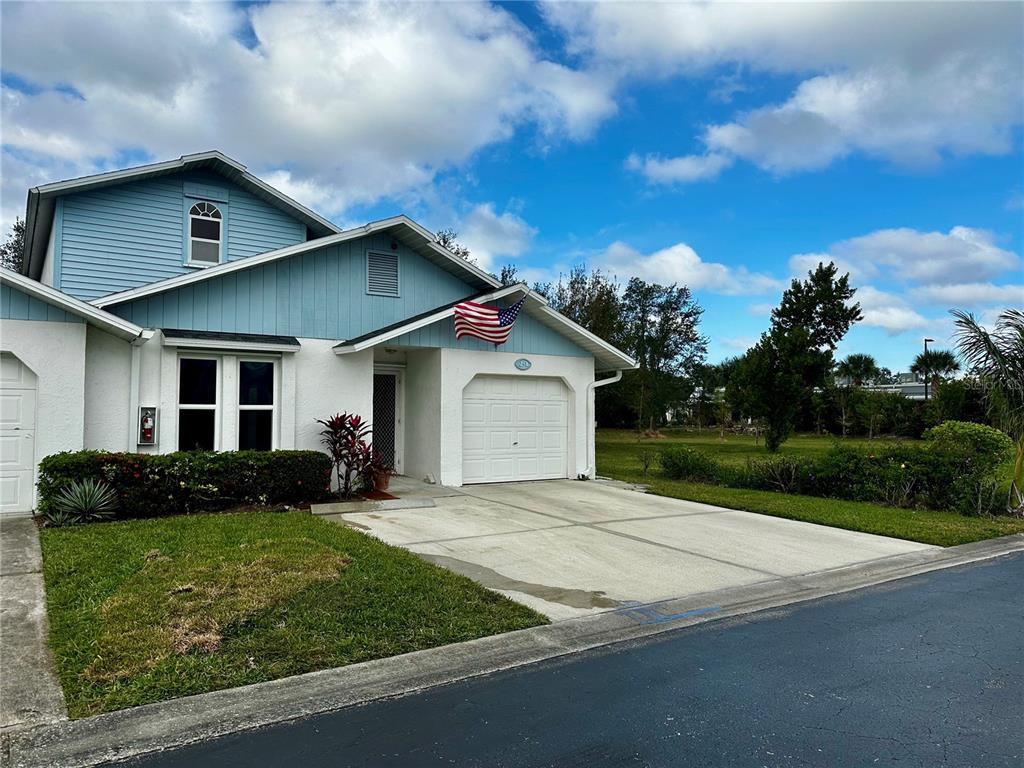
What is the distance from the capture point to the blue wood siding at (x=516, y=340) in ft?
45.7

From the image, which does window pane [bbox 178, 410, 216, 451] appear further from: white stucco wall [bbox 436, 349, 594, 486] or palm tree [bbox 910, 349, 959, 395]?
palm tree [bbox 910, 349, 959, 395]

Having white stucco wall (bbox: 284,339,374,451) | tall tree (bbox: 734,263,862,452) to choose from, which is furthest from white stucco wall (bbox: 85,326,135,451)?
tall tree (bbox: 734,263,862,452)

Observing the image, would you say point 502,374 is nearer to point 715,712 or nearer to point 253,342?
point 253,342

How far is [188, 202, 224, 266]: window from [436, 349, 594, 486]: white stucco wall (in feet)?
20.6

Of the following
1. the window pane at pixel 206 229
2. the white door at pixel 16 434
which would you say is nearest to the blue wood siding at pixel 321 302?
the white door at pixel 16 434

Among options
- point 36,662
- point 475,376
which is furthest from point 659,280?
point 36,662

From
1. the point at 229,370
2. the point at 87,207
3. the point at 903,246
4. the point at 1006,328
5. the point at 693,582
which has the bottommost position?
the point at 693,582

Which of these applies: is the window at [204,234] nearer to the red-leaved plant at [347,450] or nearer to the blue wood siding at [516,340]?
the blue wood siding at [516,340]

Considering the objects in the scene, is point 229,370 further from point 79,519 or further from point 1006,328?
point 1006,328

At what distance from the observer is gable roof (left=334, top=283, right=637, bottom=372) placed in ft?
42.2

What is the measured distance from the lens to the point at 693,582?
A: 22.8ft

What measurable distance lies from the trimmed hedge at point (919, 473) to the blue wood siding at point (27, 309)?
13692 mm

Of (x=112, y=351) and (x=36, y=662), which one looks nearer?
(x=36, y=662)

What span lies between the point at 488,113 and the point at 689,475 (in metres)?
9.96
